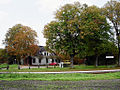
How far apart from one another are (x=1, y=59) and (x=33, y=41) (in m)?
24.4

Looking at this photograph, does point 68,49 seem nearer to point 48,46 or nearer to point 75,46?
point 75,46

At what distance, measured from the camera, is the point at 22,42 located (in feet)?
128

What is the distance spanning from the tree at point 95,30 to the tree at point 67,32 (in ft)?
5.22

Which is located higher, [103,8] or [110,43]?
[103,8]

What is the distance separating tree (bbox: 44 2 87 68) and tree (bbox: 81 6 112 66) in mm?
1591

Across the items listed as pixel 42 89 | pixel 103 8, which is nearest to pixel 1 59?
pixel 103 8

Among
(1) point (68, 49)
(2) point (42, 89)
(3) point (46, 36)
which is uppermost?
(3) point (46, 36)

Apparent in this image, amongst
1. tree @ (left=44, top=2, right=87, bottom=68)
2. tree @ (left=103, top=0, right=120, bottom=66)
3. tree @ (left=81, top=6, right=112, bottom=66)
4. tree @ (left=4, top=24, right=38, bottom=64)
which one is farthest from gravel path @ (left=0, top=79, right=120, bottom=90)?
tree @ (left=103, top=0, right=120, bottom=66)

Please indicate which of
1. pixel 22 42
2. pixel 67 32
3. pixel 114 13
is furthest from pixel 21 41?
pixel 114 13

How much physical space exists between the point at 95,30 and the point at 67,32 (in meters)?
6.60

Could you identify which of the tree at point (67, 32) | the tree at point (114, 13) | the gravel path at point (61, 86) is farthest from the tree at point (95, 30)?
the gravel path at point (61, 86)

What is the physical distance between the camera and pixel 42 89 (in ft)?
34.2

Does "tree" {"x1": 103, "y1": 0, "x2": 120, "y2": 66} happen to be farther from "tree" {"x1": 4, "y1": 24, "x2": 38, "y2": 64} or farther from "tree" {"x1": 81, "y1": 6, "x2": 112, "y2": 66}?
"tree" {"x1": 4, "y1": 24, "x2": 38, "y2": 64}

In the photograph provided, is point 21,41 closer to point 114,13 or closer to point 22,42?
point 22,42
